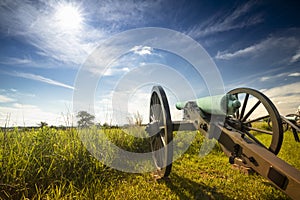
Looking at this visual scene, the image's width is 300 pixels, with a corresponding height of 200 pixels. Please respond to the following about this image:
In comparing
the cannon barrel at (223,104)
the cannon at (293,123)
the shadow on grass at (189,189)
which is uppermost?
the cannon barrel at (223,104)

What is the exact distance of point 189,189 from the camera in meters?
3.20

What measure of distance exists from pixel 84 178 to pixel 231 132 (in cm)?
261

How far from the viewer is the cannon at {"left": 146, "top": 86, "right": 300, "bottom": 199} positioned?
1818mm

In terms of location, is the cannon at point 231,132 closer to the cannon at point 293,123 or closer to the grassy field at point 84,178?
the grassy field at point 84,178

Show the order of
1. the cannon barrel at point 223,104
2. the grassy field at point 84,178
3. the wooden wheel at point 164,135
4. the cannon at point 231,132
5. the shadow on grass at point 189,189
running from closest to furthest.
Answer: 1. the cannon at point 231,132
2. the wooden wheel at point 164,135
3. the grassy field at point 84,178
4. the shadow on grass at point 189,189
5. the cannon barrel at point 223,104

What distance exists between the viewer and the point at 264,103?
3416 millimetres

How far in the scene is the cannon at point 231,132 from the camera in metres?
1.82

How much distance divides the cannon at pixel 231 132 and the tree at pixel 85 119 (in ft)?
6.15

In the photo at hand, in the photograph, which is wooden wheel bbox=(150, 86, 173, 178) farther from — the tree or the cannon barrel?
the tree

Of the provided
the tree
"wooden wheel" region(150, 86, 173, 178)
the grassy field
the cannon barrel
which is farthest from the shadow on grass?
the tree

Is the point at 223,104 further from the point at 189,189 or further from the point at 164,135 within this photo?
the point at 189,189

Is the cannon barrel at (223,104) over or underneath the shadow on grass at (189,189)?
over

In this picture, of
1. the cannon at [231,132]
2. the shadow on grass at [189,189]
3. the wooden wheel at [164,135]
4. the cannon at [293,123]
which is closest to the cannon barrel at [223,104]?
the cannon at [231,132]

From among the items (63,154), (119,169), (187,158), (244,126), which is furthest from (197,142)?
(63,154)
